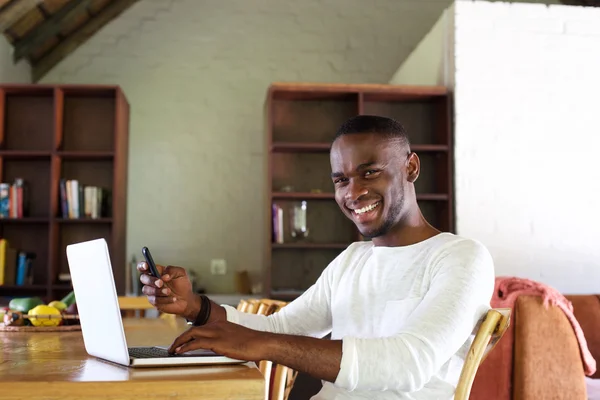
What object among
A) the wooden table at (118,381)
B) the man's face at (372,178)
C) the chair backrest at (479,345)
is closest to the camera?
the wooden table at (118,381)

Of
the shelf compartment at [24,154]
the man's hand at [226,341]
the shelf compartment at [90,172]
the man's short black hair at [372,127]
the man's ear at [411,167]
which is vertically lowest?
the man's hand at [226,341]

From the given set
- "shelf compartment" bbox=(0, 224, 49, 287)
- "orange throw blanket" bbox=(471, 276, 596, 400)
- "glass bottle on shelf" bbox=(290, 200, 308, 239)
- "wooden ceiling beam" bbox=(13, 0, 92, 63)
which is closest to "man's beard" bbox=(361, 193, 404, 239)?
"orange throw blanket" bbox=(471, 276, 596, 400)

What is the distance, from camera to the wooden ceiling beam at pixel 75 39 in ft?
17.9

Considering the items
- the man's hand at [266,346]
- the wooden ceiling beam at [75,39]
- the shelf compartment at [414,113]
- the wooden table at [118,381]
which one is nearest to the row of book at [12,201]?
the wooden ceiling beam at [75,39]

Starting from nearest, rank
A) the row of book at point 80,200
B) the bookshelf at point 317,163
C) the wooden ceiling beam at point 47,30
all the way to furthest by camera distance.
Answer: the row of book at point 80,200
the bookshelf at point 317,163
the wooden ceiling beam at point 47,30

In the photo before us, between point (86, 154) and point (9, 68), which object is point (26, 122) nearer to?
point (86, 154)

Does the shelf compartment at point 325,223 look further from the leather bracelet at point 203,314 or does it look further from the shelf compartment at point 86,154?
the leather bracelet at point 203,314

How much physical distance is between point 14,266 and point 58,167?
0.65 meters

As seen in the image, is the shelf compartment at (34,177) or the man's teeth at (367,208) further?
the shelf compartment at (34,177)

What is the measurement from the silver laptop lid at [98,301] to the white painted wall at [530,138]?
3.02 metres

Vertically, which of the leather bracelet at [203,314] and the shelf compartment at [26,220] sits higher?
the shelf compartment at [26,220]

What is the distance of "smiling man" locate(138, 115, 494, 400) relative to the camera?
3.59 ft

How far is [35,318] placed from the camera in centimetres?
197

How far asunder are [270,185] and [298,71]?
1.76 m
